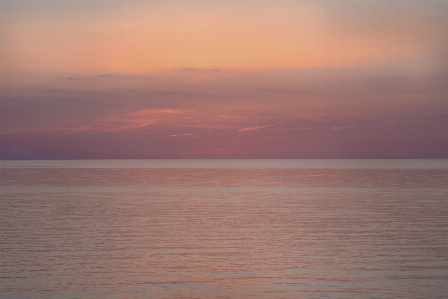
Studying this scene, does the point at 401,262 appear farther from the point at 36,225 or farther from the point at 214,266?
the point at 36,225

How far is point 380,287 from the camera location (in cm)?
1927

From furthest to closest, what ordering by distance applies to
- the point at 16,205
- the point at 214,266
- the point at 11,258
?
the point at 16,205 < the point at 11,258 < the point at 214,266

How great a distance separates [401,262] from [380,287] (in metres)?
4.36

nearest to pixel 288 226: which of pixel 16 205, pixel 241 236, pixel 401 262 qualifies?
pixel 241 236

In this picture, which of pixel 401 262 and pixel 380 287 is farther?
pixel 401 262

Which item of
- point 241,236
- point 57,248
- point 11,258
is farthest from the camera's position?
point 241,236

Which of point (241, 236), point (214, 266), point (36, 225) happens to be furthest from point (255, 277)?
point (36, 225)

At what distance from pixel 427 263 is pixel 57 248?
16.0 metres

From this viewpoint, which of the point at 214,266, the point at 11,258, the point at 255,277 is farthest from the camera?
the point at 11,258

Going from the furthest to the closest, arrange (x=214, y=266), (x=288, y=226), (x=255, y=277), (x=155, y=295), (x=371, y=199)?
(x=371, y=199) → (x=288, y=226) → (x=214, y=266) → (x=255, y=277) → (x=155, y=295)

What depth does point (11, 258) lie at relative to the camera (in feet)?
78.4

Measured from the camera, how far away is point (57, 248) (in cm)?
2644

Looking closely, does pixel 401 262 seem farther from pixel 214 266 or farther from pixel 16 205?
pixel 16 205

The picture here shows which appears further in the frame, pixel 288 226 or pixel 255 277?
pixel 288 226
